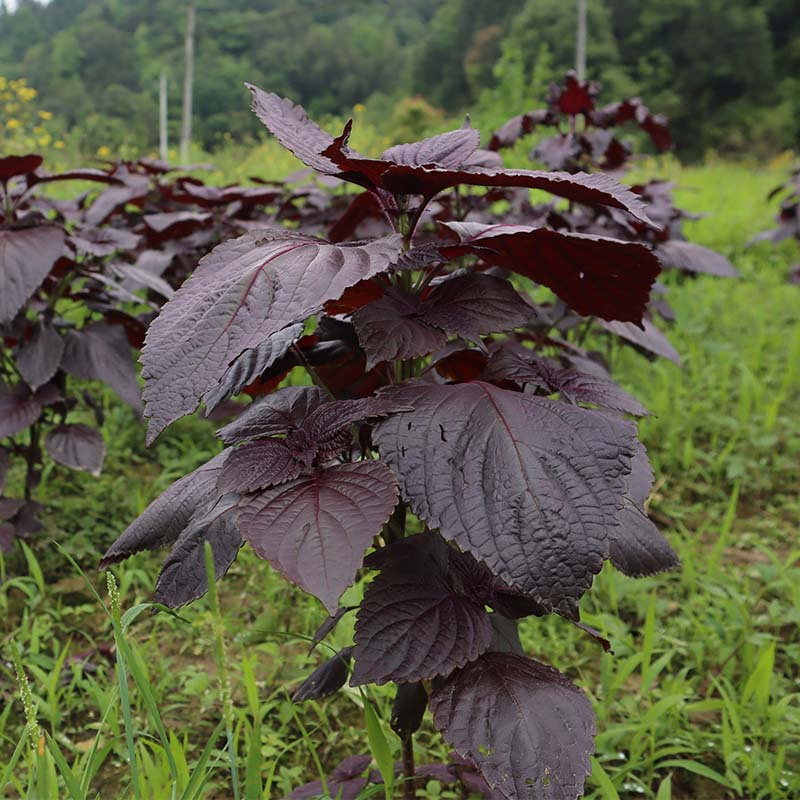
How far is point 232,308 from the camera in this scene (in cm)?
83

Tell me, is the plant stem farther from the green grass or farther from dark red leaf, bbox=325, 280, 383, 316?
dark red leaf, bbox=325, 280, 383, 316

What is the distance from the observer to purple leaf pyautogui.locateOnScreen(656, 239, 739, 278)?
9.94 feet

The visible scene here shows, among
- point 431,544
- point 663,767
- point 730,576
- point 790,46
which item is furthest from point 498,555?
point 790,46

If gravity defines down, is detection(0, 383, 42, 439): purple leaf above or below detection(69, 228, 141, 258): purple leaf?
below

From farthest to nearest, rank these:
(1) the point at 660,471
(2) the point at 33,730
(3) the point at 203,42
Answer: (3) the point at 203,42 → (1) the point at 660,471 → (2) the point at 33,730

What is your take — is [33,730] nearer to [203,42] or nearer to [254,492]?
[254,492]

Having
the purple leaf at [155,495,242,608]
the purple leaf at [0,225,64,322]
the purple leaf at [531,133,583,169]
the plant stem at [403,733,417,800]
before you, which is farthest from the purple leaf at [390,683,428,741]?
the purple leaf at [531,133,583,169]

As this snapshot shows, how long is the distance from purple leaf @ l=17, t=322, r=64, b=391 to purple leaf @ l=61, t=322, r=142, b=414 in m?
0.04

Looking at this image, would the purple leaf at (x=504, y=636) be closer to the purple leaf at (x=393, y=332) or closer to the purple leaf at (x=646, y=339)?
the purple leaf at (x=393, y=332)

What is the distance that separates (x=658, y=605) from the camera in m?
2.06

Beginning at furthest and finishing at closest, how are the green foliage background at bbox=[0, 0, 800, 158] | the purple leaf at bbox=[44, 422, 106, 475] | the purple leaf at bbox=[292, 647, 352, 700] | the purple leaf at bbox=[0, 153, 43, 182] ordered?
1. the green foliage background at bbox=[0, 0, 800, 158]
2. the purple leaf at bbox=[44, 422, 106, 475]
3. the purple leaf at bbox=[0, 153, 43, 182]
4. the purple leaf at bbox=[292, 647, 352, 700]

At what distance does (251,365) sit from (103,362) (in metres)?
1.17

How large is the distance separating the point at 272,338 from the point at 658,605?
146 centimetres

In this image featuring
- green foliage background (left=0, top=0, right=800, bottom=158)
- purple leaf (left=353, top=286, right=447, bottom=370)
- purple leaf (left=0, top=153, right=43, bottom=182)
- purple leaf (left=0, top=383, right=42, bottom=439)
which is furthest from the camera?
green foliage background (left=0, top=0, right=800, bottom=158)
